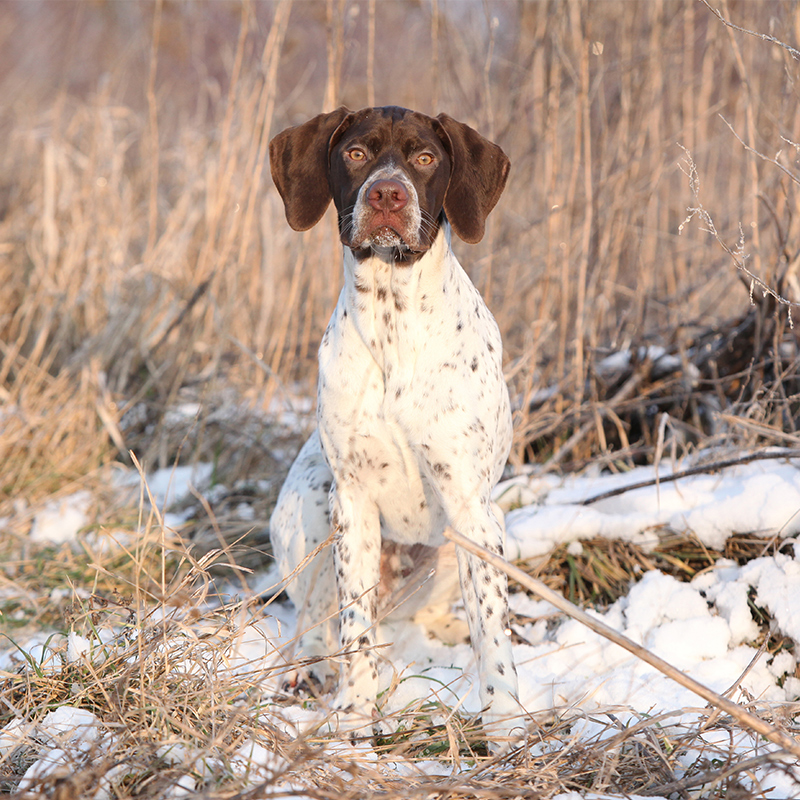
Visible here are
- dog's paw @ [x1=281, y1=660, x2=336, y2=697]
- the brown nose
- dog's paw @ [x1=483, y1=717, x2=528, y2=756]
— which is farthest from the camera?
dog's paw @ [x1=281, y1=660, x2=336, y2=697]

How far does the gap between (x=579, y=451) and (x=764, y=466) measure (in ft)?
2.95

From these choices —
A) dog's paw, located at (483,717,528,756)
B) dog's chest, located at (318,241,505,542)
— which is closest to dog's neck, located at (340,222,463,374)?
dog's chest, located at (318,241,505,542)

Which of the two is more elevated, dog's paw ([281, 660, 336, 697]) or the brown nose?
the brown nose

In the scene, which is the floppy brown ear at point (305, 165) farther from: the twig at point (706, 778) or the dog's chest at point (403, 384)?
the twig at point (706, 778)

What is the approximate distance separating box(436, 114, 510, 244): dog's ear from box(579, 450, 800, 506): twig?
45.9 inches

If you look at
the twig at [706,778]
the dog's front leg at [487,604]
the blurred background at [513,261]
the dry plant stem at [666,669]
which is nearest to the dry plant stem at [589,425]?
the blurred background at [513,261]

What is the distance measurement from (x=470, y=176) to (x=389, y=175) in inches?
10.9

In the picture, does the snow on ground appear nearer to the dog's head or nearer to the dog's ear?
the dog's head

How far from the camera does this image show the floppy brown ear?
8.07 ft

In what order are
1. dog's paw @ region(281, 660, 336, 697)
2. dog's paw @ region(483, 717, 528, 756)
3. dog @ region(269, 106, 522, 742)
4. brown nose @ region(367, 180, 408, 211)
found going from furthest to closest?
dog's paw @ region(281, 660, 336, 697)
dog @ region(269, 106, 522, 742)
brown nose @ region(367, 180, 408, 211)
dog's paw @ region(483, 717, 528, 756)

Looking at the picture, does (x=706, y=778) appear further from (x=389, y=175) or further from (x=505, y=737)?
(x=389, y=175)

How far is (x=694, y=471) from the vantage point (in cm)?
293

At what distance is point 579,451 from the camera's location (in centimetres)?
379

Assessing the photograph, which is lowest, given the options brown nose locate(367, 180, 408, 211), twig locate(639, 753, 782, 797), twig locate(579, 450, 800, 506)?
twig locate(639, 753, 782, 797)
